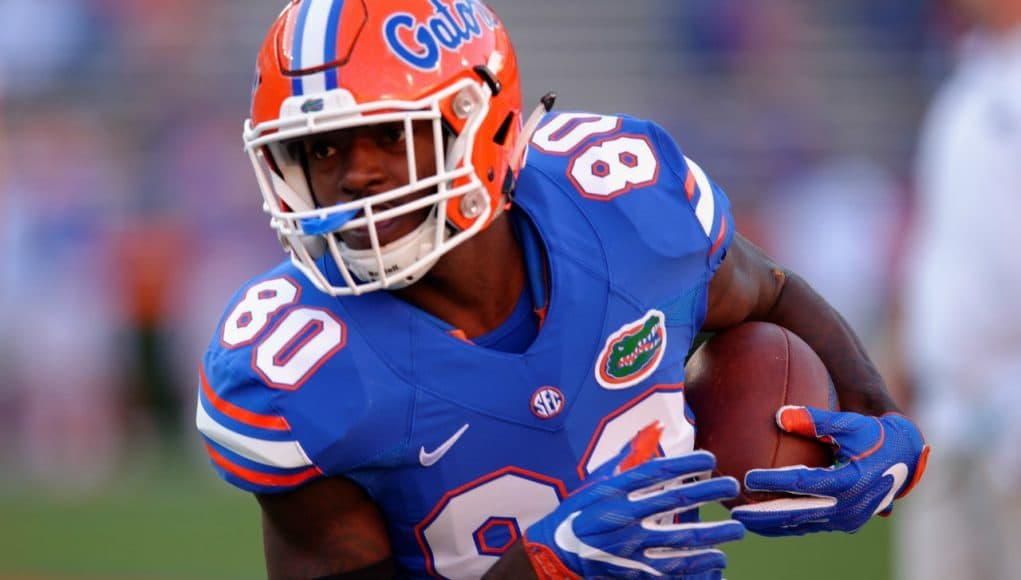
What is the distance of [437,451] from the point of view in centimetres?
210

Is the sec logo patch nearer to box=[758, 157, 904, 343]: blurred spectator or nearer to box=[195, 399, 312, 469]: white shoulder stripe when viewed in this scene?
box=[195, 399, 312, 469]: white shoulder stripe

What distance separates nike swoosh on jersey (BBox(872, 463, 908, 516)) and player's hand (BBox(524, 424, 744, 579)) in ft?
1.34

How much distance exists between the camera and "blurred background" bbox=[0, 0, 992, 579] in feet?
26.7

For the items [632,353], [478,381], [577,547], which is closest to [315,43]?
[478,381]

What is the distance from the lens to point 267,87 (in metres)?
2.11

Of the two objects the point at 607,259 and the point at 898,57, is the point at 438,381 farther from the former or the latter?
the point at 898,57

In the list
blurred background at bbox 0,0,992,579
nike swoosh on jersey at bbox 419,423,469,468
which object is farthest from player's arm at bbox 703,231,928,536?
blurred background at bbox 0,0,992,579

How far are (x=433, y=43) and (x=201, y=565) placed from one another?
3.79 m

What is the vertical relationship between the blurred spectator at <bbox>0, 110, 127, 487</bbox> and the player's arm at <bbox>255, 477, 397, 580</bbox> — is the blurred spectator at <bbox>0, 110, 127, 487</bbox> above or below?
below

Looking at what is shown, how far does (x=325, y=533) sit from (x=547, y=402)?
0.37m

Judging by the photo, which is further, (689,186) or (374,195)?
(689,186)

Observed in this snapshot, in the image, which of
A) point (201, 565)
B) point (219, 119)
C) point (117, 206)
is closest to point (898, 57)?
point (219, 119)

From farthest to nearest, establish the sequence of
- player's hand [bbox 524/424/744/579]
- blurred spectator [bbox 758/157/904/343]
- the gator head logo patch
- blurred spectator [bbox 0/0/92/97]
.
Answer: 1. blurred spectator [bbox 0/0/92/97]
2. blurred spectator [bbox 758/157/904/343]
3. the gator head logo patch
4. player's hand [bbox 524/424/744/579]

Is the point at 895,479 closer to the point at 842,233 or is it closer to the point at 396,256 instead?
the point at 396,256
